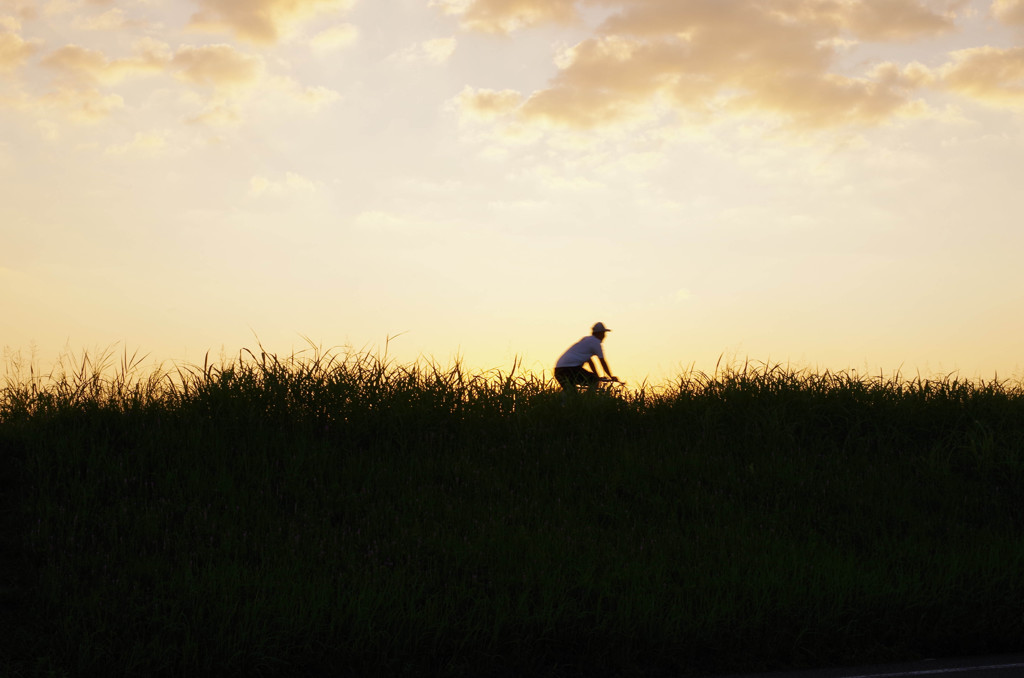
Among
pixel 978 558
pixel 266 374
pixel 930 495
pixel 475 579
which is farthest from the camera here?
pixel 266 374

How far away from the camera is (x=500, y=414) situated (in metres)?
12.0

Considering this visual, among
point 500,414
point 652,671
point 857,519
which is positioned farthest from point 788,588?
point 500,414

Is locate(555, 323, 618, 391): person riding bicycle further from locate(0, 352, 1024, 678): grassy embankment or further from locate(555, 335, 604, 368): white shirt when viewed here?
locate(0, 352, 1024, 678): grassy embankment

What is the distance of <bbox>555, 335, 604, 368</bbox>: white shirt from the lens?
14.3 m

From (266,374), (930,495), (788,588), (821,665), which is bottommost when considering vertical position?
(821,665)

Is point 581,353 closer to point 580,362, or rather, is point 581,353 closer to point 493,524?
point 580,362

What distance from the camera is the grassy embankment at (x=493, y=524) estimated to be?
681cm

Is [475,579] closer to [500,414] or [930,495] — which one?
[500,414]

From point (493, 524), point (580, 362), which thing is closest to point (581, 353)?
point (580, 362)

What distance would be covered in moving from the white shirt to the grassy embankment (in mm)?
1440

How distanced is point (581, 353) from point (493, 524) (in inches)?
244

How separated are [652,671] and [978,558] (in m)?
4.19

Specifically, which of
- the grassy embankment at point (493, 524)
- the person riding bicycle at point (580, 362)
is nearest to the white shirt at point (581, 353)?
the person riding bicycle at point (580, 362)

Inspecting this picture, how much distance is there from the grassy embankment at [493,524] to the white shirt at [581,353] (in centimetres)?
144
